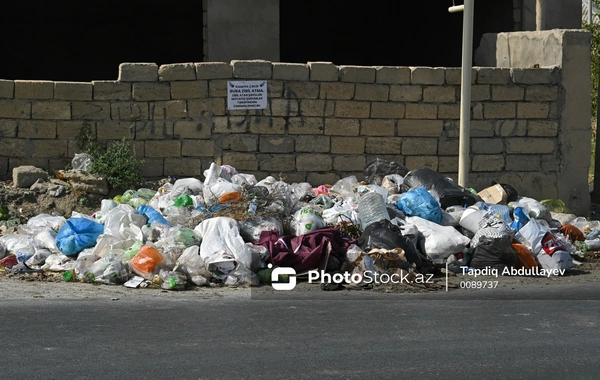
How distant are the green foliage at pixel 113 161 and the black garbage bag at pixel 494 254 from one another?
4.33m

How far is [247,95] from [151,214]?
2.41m

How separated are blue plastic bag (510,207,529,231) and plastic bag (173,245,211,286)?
3.70 metres

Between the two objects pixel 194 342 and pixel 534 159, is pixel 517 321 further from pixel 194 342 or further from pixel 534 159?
pixel 534 159

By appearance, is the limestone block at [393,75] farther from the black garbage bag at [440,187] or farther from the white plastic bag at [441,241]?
the white plastic bag at [441,241]

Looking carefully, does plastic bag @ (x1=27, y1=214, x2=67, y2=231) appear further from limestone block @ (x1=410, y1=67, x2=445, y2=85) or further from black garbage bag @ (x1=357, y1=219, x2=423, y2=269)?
limestone block @ (x1=410, y1=67, x2=445, y2=85)

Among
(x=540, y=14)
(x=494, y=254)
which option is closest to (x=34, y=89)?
(x=494, y=254)

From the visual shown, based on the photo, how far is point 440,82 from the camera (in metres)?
11.6

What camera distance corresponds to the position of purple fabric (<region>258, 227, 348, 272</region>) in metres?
8.68

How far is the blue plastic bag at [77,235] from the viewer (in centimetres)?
887

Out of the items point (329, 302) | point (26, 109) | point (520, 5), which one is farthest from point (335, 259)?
point (520, 5)

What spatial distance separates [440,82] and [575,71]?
6.30 feet

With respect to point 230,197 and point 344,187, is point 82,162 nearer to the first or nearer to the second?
point 230,197

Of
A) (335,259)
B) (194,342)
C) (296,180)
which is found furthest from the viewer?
(296,180)

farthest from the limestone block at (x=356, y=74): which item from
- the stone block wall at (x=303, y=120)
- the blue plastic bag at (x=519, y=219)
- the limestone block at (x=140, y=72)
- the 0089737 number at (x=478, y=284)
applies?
the 0089737 number at (x=478, y=284)
